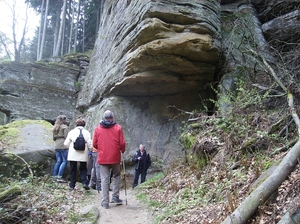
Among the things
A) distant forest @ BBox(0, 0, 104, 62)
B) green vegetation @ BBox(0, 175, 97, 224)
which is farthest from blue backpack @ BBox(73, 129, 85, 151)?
distant forest @ BBox(0, 0, 104, 62)

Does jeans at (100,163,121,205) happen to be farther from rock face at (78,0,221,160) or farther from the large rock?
rock face at (78,0,221,160)

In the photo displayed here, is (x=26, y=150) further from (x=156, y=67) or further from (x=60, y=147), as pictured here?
(x=156, y=67)

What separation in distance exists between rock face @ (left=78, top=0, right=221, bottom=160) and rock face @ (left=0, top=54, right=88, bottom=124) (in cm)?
668

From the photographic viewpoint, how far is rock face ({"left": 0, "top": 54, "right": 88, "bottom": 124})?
18.4 metres

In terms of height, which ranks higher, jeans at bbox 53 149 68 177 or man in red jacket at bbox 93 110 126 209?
man in red jacket at bbox 93 110 126 209

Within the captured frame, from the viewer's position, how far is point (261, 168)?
4398 mm

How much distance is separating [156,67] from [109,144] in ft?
16.3

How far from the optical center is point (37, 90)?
19.9 m

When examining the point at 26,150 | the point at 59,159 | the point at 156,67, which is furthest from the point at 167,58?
the point at 26,150

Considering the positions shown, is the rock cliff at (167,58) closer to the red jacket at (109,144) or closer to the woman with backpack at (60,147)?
the woman with backpack at (60,147)

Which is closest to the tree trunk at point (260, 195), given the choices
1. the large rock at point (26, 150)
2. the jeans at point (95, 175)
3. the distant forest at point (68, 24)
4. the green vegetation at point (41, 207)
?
the green vegetation at point (41, 207)

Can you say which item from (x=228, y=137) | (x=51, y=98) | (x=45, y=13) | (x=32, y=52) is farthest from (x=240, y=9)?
(x=32, y=52)

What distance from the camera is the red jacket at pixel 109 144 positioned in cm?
600

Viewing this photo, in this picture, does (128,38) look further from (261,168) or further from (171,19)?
(261,168)
